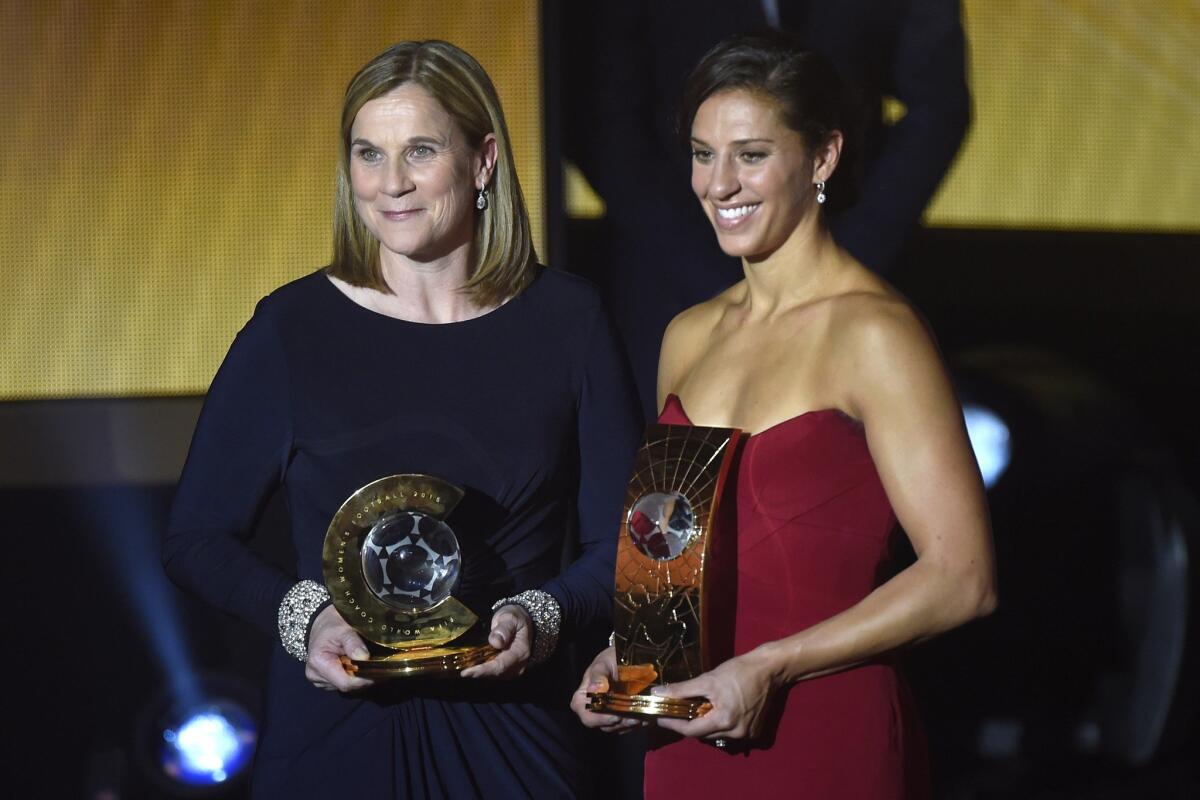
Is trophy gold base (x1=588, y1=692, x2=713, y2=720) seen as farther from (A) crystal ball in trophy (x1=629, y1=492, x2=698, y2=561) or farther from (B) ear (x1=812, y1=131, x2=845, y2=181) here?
(B) ear (x1=812, y1=131, x2=845, y2=181)

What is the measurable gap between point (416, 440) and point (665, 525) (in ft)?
1.11

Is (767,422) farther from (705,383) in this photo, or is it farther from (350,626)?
(350,626)

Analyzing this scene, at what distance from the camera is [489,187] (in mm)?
1811

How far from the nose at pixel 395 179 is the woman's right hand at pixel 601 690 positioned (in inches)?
23.1

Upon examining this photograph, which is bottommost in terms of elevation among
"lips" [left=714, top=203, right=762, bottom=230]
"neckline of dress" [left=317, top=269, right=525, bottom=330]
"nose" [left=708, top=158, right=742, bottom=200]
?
"neckline of dress" [left=317, top=269, right=525, bottom=330]

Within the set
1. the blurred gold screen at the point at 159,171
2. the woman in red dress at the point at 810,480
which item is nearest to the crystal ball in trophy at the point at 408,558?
the woman in red dress at the point at 810,480

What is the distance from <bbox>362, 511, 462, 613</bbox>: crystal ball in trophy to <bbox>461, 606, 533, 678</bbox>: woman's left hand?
79mm

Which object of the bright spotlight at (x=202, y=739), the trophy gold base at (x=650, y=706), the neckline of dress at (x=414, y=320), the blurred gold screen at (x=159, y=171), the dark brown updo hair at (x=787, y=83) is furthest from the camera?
the bright spotlight at (x=202, y=739)

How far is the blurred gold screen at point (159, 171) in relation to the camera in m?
2.63

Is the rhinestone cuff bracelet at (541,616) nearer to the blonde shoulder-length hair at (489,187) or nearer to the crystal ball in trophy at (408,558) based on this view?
the crystal ball in trophy at (408,558)

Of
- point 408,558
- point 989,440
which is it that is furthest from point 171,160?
point 989,440

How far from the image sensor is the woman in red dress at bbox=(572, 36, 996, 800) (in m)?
1.53

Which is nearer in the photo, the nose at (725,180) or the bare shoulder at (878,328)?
the bare shoulder at (878,328)

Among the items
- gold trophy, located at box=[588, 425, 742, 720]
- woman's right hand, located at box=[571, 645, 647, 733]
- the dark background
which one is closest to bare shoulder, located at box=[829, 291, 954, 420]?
gold trophy, located at box=[588, 425, 742, 720]
